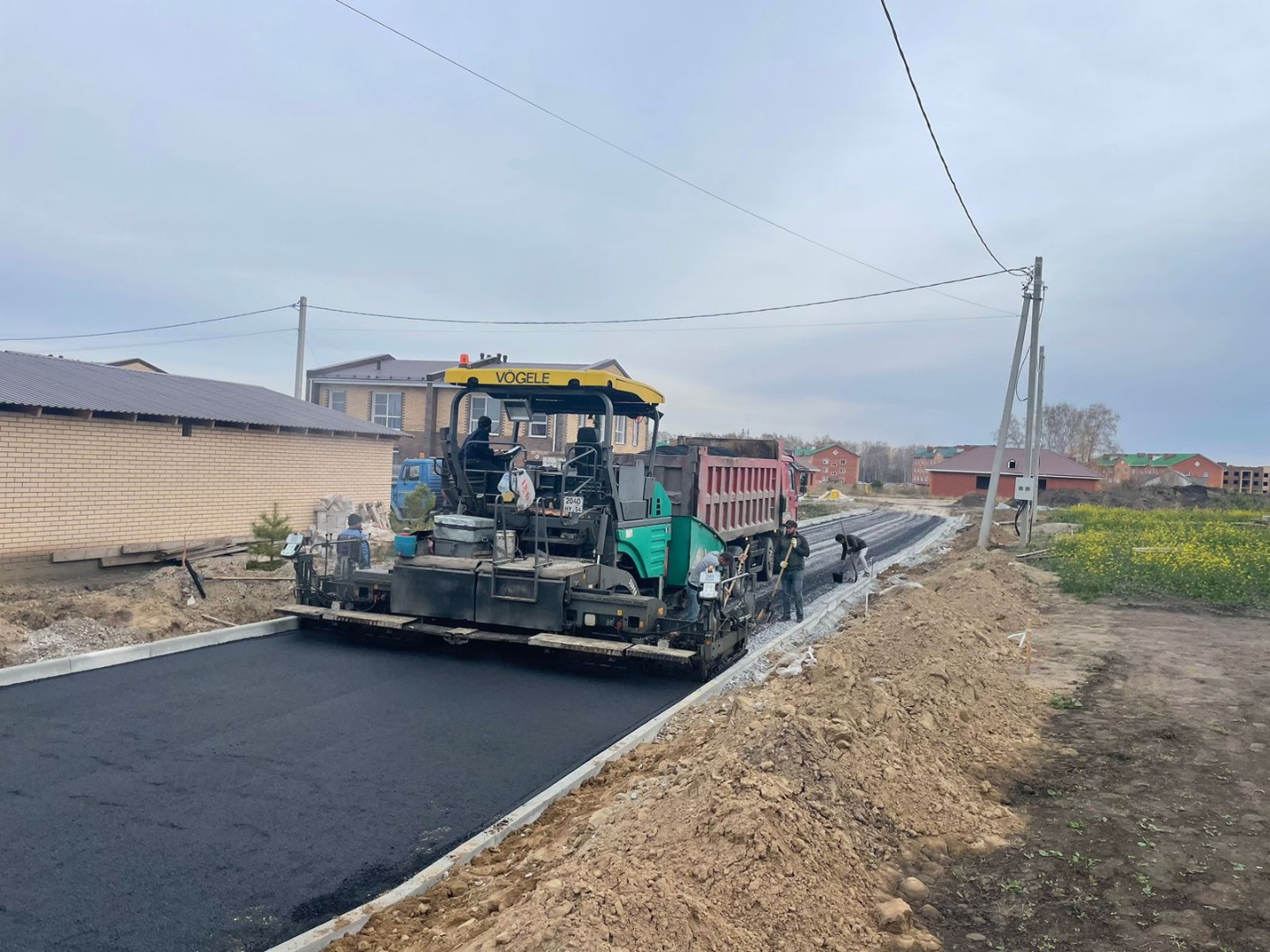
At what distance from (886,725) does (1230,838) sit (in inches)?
77.7

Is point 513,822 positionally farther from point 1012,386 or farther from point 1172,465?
point 1172,465

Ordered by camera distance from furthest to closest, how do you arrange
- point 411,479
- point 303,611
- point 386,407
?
point 386,407 < point 411,479 < point 303,611

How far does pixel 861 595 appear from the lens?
1447 cm

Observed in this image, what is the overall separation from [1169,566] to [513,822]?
1542 cm

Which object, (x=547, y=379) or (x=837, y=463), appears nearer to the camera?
(x=547, y=379)

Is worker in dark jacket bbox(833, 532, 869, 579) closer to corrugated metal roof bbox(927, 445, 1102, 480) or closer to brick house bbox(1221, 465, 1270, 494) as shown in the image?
corrugated metal roof bbox(927, 445, 1102, 480)

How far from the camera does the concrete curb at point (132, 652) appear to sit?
23.8ft

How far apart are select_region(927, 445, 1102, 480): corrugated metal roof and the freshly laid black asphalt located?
55.0 m

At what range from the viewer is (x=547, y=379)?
898cm

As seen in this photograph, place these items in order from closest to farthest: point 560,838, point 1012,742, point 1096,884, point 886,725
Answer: point 1096,884, point 560,838, point 886,725, point 1012,742

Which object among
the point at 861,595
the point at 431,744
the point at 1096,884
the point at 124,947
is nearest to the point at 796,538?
the point at 861,595

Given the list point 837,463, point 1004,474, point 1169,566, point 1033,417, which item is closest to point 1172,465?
point 837,463

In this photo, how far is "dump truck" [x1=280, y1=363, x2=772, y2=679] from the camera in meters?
8.40

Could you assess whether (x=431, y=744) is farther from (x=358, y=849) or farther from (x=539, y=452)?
(x=539, y=452)
